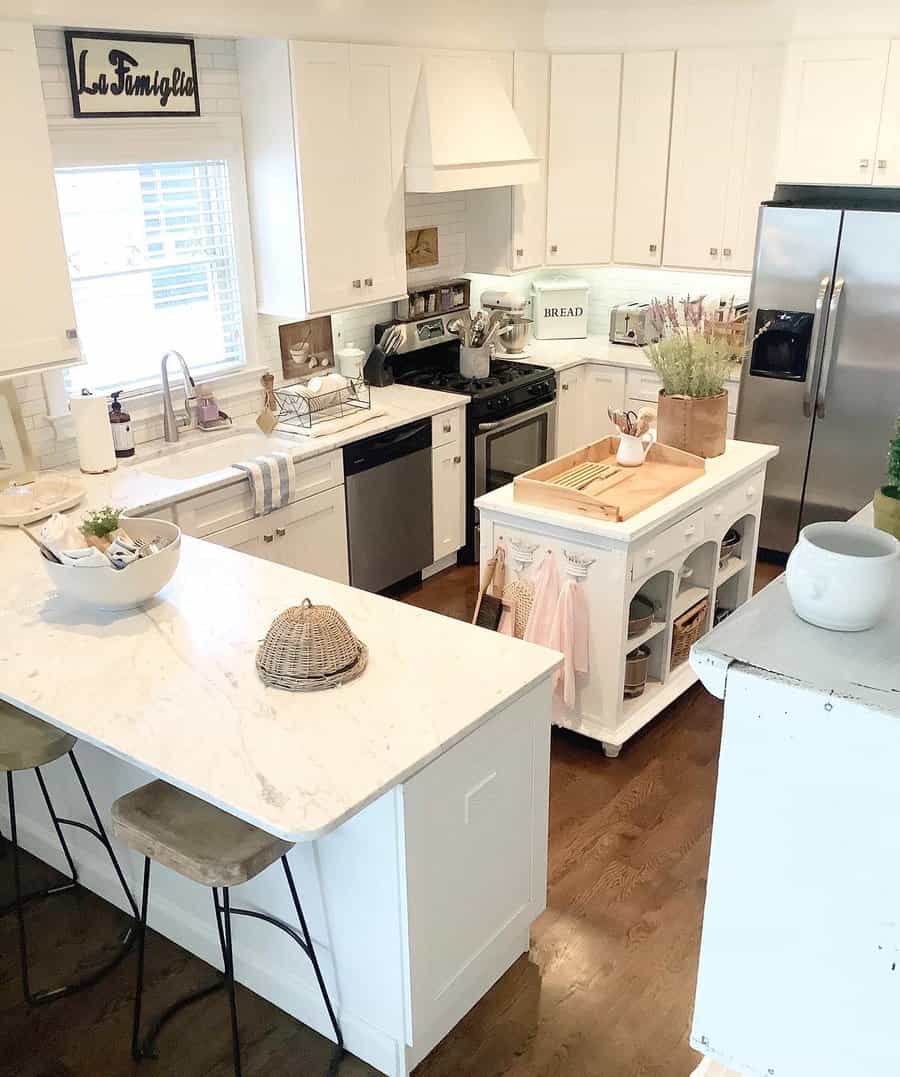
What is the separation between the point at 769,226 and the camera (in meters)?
4.70

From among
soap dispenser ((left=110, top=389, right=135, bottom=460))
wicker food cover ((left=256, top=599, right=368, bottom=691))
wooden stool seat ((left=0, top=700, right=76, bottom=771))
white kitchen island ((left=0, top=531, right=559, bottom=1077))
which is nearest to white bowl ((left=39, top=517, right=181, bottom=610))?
white kitchen island ((left=0, top=531, right=559, bottom=1077))

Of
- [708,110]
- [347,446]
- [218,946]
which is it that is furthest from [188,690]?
[708,110]

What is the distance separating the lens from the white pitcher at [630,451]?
366cm

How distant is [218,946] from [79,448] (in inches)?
75.0

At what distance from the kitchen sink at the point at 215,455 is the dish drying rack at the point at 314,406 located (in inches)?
5.1

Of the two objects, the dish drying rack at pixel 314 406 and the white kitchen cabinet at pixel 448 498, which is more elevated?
the dish drying rack at pixel 314 406

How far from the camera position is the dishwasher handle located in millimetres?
4285

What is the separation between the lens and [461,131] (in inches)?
182

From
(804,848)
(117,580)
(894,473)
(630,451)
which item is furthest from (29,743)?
(630,451)

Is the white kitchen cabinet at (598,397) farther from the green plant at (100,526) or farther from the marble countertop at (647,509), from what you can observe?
the green plant at (100,526)

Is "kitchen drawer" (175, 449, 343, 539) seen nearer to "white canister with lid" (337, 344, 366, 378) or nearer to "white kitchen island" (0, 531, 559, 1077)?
"white canister with lid" (337, 344, 366, 378)

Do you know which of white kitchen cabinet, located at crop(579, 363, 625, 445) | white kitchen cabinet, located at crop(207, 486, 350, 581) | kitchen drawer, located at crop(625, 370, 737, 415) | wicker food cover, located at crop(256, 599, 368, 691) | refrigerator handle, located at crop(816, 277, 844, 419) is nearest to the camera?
wicker food cover, located at crop(256, 599, 368, 691)

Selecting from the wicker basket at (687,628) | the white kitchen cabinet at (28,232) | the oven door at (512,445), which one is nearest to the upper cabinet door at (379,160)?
the oven door at (512,445)

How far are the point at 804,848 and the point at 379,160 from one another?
3.92m
